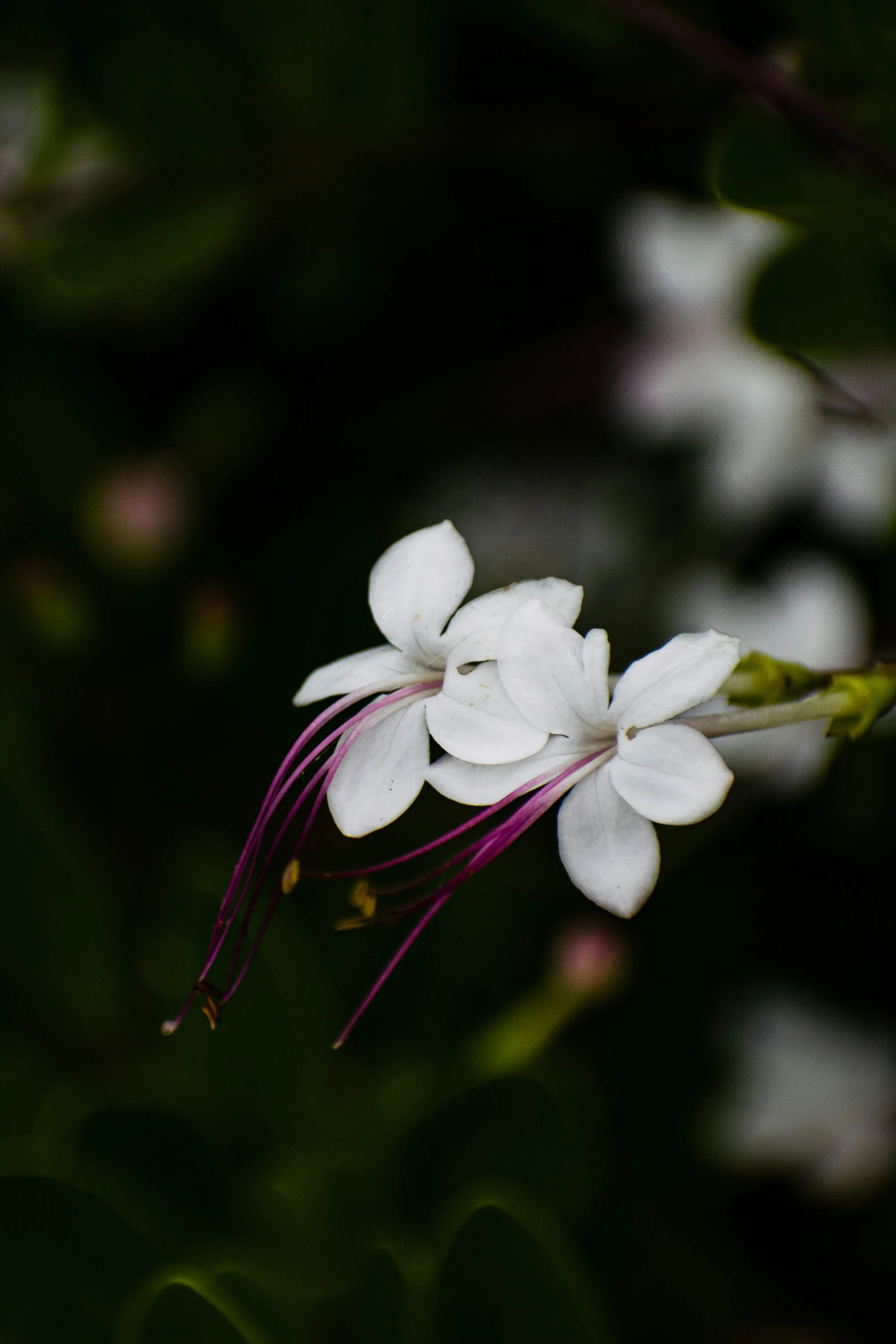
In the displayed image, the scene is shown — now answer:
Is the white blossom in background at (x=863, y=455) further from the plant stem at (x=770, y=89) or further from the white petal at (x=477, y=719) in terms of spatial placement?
the white petal at (x=477, y=719)

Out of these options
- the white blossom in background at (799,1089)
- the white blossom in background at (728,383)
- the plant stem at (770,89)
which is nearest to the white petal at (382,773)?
the plant stem at (770,89)

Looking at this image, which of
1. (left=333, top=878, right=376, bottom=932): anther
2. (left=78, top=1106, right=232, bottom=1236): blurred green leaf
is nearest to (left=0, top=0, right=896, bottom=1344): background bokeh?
(left=78, top=1106, right=232, bottom=1236): blurred green leaf

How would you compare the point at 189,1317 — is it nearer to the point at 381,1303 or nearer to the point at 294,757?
the point at 381,1303

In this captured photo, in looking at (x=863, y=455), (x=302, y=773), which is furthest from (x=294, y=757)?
(x=863, y=455)

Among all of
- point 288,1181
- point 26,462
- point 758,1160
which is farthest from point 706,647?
point 26,462

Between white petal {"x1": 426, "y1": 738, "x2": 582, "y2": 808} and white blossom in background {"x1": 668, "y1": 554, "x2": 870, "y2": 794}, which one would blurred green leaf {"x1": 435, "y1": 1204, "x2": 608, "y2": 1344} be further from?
white blossom in background {"x1": 668, "y1": 554, "x2": 870, "y2": 794}

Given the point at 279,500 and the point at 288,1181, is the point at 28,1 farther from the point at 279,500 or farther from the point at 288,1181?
the point at 288,1181
